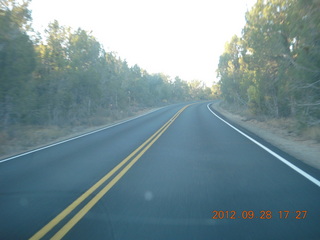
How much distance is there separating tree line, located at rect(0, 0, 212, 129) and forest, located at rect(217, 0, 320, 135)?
1370cm

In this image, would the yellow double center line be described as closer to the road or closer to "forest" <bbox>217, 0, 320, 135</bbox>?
the road

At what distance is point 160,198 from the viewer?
5.63 m

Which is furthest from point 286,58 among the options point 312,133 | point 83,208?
point 83,208

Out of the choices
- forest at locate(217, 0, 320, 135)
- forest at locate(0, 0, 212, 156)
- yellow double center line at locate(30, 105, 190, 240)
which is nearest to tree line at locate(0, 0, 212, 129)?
forest at locate(0, 0, 212, 156)

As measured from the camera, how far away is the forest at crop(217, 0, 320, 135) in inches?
455

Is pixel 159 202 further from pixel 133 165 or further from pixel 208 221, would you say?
pixel 133 165

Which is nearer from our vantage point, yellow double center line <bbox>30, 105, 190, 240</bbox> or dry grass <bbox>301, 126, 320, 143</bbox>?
yellow double center line <bbox>30, 105, 190, 240</bbox>

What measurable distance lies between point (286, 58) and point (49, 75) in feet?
54.1

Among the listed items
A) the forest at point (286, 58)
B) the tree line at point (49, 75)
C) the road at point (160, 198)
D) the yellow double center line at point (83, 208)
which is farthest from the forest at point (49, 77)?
the forest at point (286, 58)

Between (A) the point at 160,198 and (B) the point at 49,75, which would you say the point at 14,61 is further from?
(A) the point at 160,198

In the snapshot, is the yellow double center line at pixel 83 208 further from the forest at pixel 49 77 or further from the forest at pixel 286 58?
the forest at pixel 49 77

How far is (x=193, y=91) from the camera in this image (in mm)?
138875

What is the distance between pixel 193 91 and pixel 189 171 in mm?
132929

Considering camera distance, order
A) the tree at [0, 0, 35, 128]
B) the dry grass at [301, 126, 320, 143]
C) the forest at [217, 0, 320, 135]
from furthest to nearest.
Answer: the tree at [0, 0, 35, 128]
the dry grass at [301, 126, 320, 143]
the forest at [217, 0, 320, 135]
